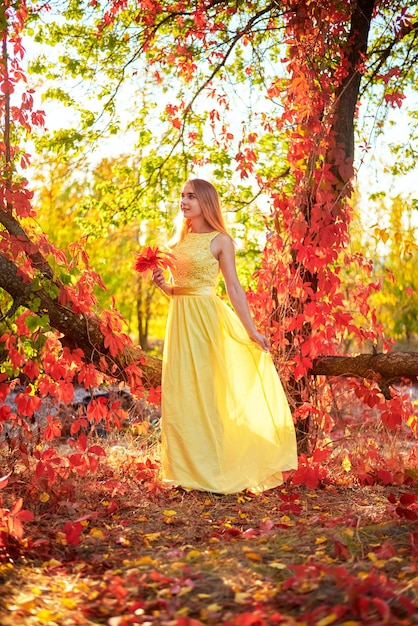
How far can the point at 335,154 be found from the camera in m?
4.62

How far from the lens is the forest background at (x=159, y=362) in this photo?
8.57 ft

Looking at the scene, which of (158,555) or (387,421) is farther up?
(387,421)

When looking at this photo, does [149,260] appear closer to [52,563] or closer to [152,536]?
[152,536]

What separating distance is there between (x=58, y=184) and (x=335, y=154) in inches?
244

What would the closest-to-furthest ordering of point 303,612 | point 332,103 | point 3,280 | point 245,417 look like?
point 303,612 < point 3,280 < point 245,417 < point 332,103

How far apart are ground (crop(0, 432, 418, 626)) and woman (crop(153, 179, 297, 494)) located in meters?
0.16

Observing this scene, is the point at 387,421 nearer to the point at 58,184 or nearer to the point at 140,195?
the point at 140,195

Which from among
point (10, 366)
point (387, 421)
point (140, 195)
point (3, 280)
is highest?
point (140, 195)

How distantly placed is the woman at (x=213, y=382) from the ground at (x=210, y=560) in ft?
0.54

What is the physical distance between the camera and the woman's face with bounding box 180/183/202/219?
13.8 feet

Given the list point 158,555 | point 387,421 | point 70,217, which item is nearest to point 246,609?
point 158,555

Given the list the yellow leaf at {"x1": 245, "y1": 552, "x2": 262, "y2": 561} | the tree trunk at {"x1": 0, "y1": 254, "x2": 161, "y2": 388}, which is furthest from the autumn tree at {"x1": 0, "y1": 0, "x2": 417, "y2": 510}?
the yellow leaf at {"x1": 245, "y1": 552, "x2": 262, "y2": 561}

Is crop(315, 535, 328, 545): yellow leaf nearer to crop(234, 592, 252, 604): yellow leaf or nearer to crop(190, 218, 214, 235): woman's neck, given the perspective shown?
crop(234, 592, 252, 604): yellow leaf

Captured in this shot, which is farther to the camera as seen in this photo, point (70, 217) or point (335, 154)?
point (70, 217)
